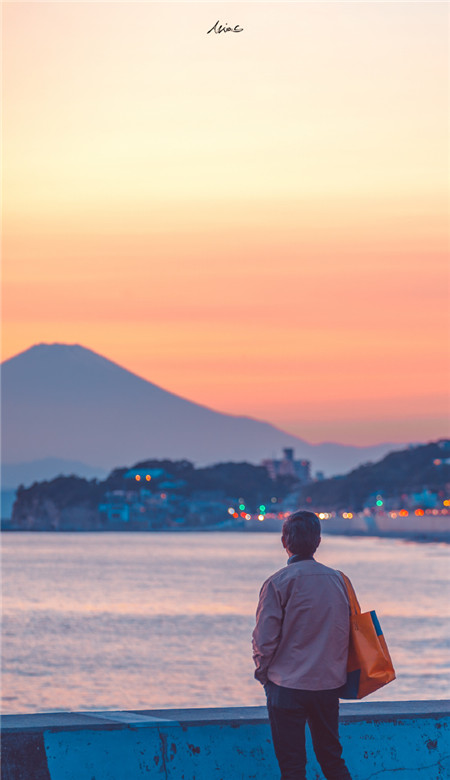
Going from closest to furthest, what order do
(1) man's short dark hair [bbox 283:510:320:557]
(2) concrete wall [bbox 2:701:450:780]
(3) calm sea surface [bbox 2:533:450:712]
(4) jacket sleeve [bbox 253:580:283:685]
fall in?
1. (4) jacket sleeve [bbox 253:580:283:685]
2. (1) man's short dark hair [bbox 283:510:320:557]
3. (2) concrete wall [bbox 2:701:450:780]
4. (3) calm sea surface [bbox 2:533:450:712]

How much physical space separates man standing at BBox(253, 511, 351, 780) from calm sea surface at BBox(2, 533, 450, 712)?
2510 cm

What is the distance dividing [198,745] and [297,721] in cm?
91

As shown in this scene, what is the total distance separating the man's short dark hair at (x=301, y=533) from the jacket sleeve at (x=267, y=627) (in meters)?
0.21

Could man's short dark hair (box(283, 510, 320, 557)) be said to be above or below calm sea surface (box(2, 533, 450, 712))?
above

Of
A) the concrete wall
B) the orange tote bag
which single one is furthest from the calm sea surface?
the orange tote bag

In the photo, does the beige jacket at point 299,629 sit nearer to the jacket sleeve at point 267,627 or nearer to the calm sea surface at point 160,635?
the jacket sleeve at point 267,627

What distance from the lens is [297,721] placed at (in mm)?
5500

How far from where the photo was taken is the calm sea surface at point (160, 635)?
33344 millimetres

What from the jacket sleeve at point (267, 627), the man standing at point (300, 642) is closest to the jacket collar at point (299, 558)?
the man standing at point (300, 642)

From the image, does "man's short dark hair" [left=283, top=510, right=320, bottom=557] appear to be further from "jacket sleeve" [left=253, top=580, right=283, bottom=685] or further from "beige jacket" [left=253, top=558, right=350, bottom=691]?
"jacket sleeve" [left=253, top=580, right=283, bottom=685]

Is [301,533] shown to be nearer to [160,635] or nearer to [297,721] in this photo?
[297,721]

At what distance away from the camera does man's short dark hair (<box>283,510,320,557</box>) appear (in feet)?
18.1

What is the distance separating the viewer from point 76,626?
57.3m

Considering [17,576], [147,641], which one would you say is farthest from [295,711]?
[17,576]
